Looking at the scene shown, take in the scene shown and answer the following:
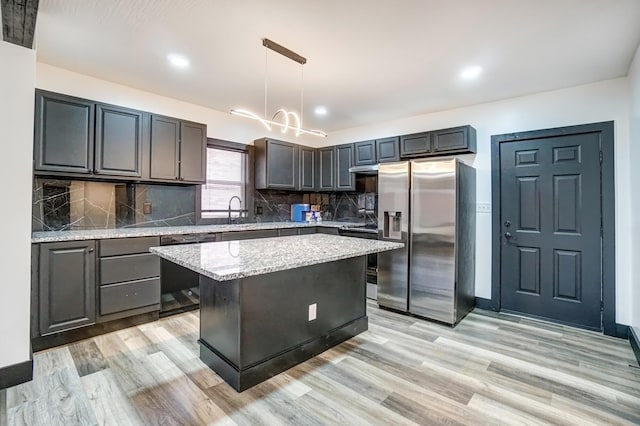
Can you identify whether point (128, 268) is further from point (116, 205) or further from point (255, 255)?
point (255, 255)

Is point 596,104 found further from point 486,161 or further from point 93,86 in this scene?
point 93,86

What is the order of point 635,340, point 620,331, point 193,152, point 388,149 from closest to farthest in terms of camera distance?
1. point 635,340
2. point 620,331
3. point 193,152
4. point 388,149

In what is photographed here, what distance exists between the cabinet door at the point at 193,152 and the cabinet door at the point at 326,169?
1.93 meters

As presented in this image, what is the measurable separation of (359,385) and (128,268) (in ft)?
7.84

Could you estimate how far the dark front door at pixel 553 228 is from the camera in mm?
3100

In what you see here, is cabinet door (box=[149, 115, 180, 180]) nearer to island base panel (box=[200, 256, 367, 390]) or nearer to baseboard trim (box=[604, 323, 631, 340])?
island base panel (box=[200, 256, 367, 390])

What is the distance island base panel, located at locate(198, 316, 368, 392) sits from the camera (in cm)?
204

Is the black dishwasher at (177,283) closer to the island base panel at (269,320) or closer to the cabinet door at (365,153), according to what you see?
the island base panel at (269,320)

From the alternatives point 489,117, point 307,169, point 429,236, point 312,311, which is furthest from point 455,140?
point 312,311

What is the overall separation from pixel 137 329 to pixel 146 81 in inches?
100

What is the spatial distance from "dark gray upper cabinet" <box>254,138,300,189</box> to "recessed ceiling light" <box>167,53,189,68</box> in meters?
1.77

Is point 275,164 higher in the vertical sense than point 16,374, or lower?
higher

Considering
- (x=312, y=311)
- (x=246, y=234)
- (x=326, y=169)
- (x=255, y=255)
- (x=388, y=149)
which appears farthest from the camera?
(x=326, y=169)

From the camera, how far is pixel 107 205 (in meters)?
3.35
